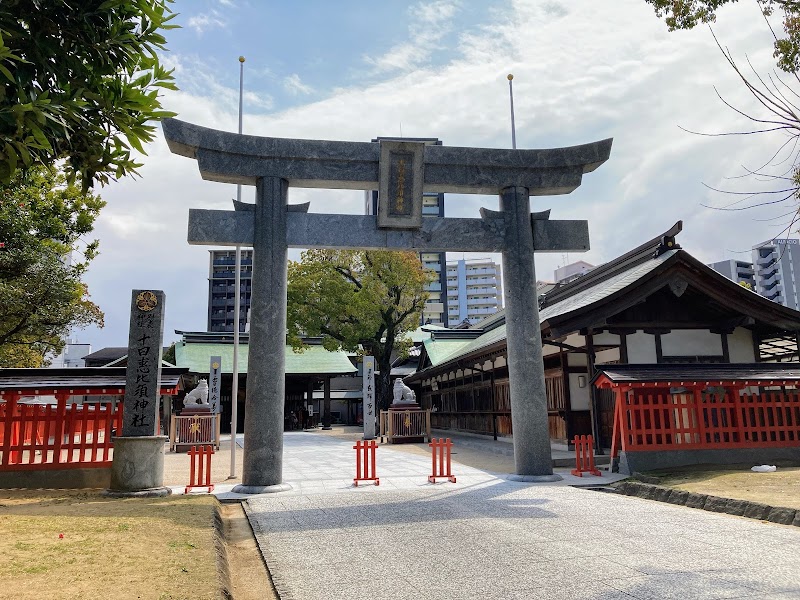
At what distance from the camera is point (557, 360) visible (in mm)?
18844

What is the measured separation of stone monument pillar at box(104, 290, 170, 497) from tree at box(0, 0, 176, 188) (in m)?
5.91

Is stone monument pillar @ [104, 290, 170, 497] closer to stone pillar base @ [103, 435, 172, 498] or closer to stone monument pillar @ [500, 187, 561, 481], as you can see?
stone pillar base @ [103, 435, 172, 498]

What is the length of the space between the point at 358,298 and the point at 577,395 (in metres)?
13.4

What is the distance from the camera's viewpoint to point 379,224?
40.6ft

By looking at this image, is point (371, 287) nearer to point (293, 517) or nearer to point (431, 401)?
point (431, 401)

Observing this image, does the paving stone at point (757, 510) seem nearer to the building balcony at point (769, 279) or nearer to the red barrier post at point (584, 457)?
the red barrier post at point (584, 457)

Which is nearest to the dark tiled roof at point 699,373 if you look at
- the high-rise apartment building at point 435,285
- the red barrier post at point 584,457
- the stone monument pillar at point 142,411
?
the red barrier post at point 584,457

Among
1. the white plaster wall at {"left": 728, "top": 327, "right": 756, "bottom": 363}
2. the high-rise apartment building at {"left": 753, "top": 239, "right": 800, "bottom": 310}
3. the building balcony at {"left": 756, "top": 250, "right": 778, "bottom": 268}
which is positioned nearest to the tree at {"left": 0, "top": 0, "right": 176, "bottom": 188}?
the white plaster wall at {"left": 728, "top": 327, "right": 756, "bottom": 363}

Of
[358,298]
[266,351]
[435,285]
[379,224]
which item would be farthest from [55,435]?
[435,285]

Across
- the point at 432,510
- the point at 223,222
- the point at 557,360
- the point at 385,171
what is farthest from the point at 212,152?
the point at 557,360

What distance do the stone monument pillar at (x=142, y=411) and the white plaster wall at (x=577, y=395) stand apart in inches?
462

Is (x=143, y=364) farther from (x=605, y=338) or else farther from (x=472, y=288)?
(x=472, y=288)

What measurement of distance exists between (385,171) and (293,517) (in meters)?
7.07

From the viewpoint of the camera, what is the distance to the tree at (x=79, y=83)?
4746mm
